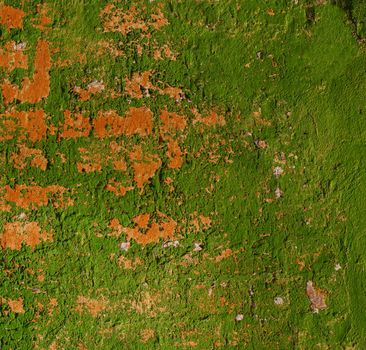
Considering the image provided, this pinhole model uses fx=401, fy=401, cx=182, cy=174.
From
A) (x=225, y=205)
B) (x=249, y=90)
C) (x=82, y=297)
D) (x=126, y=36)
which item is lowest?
(x=82, y=297)

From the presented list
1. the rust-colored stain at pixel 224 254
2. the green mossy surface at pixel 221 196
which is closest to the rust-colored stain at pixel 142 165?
the green mossy surface at pixel 221 196

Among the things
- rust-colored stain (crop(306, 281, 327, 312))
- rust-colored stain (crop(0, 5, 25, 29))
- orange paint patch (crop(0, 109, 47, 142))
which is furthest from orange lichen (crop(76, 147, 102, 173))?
rust-colored stain (crop(306, 281, 327, 312))

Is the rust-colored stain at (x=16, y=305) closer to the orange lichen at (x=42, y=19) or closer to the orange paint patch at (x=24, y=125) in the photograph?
the orange paint patch at (x=24, y=125)

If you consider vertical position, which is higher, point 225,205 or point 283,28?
point 283,28

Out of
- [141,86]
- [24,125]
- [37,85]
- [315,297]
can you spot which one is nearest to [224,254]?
[315,297]

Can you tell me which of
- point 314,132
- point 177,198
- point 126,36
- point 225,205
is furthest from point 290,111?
point 126,36

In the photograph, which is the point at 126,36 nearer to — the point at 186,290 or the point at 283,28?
the point at 283,28

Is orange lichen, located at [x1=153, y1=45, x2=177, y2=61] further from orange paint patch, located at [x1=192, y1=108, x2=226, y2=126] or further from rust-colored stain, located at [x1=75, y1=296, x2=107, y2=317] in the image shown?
rust-colored stain, located at [x1=75, y1=296, x2=107, y2=317]
